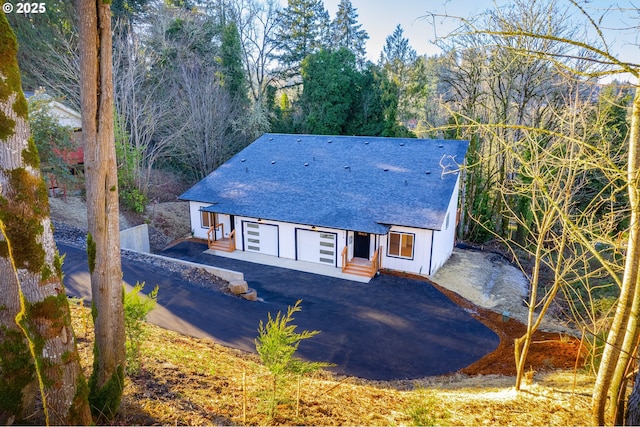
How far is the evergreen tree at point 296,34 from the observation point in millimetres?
31125

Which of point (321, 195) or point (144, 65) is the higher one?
point (144, 65)

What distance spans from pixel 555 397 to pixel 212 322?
7.77m

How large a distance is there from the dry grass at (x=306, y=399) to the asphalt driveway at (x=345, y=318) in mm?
1516

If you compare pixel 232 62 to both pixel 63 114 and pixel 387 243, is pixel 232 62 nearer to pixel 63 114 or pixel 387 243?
pixel 63 114

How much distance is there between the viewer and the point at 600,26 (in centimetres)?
384

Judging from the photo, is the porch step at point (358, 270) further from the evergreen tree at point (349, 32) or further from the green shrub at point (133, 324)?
the evergreen tree at point (349, 32)

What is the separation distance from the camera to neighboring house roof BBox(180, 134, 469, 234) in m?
15.5

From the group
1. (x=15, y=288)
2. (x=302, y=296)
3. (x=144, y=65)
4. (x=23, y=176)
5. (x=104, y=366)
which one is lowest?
(x=302, y=296)

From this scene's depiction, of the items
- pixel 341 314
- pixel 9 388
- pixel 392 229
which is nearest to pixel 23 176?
pixel 9 388

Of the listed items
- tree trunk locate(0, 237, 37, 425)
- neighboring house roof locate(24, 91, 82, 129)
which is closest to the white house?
neighboring house roof locate(24, 91, 82, 129)

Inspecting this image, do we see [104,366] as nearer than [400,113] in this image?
Yes

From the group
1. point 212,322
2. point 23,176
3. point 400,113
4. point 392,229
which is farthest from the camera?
point 400,113

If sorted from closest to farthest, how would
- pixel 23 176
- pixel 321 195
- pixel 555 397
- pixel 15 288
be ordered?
1. pixel 23 176
2. pixel 15 288
3. pixel 555 397
4. pixel 321 195

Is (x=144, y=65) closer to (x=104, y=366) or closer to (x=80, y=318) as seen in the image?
(x=80, y=318)
